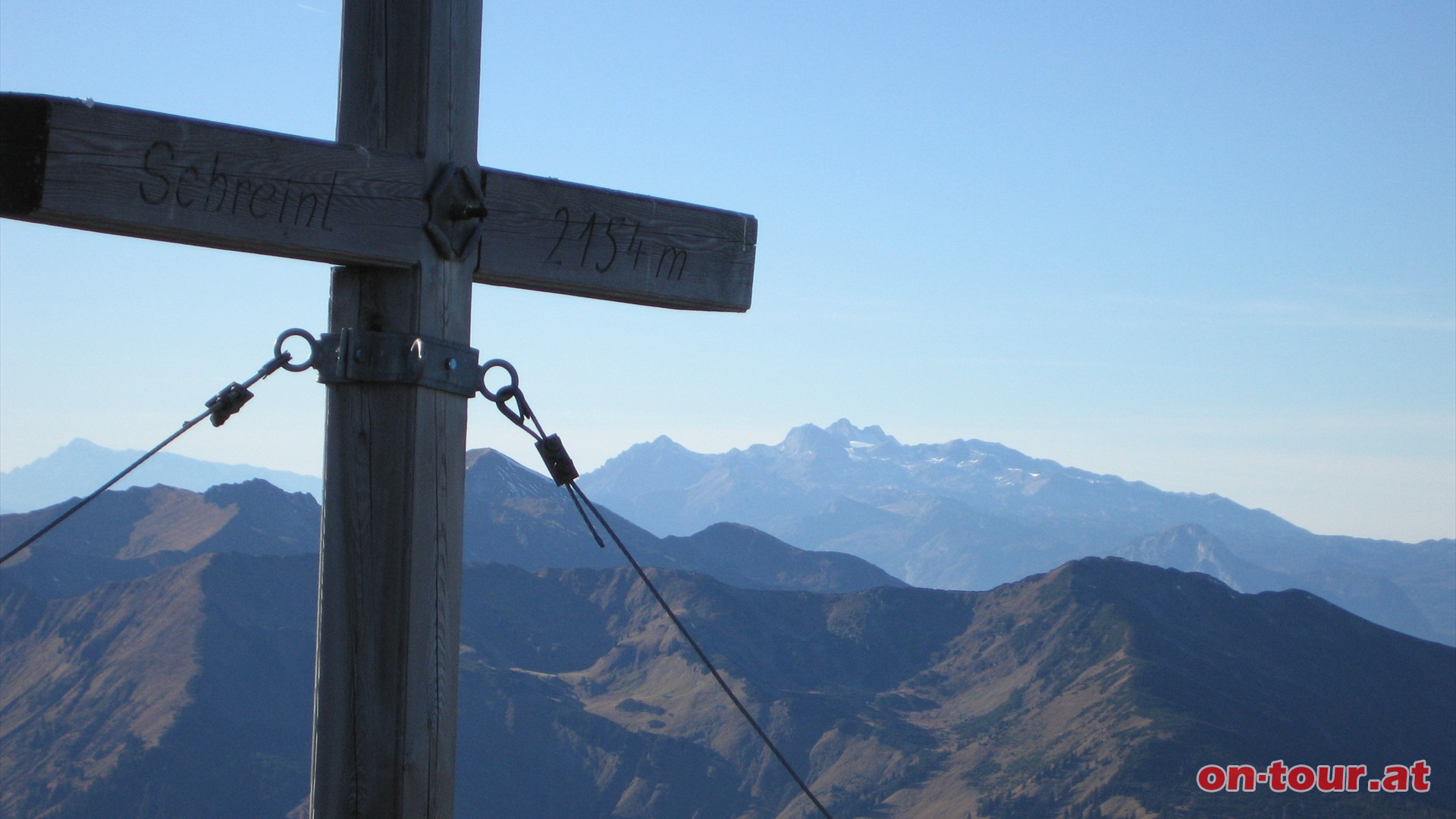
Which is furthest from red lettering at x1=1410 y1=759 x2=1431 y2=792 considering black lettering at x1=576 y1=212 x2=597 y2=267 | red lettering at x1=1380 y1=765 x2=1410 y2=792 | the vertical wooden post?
the vertical wooden post

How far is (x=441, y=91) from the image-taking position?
2.89 meters

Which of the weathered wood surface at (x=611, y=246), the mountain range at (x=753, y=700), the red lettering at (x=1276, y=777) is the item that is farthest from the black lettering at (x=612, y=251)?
the red lettering at (x=1276, y=777)

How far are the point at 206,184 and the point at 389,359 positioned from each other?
0.49 metres

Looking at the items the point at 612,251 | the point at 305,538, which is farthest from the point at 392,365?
the point at 305,538

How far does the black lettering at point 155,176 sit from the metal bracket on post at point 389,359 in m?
0.45

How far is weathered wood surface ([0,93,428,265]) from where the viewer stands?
2.39 m

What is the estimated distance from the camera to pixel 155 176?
253 centimetres

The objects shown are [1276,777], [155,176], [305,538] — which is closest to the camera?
[155,176]

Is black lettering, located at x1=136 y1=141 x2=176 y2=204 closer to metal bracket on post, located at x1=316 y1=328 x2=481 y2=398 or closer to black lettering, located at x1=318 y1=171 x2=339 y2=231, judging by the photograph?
black lettering, located at x1=318 y1=171 x2=339 y2=231

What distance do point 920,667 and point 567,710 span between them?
1142 inches

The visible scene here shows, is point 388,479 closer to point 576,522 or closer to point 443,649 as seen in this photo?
point 443,649

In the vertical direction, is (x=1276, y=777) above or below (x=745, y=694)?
below

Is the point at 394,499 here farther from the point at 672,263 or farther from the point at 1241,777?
the point at 1241,777

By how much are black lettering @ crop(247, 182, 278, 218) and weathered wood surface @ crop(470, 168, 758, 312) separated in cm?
45
